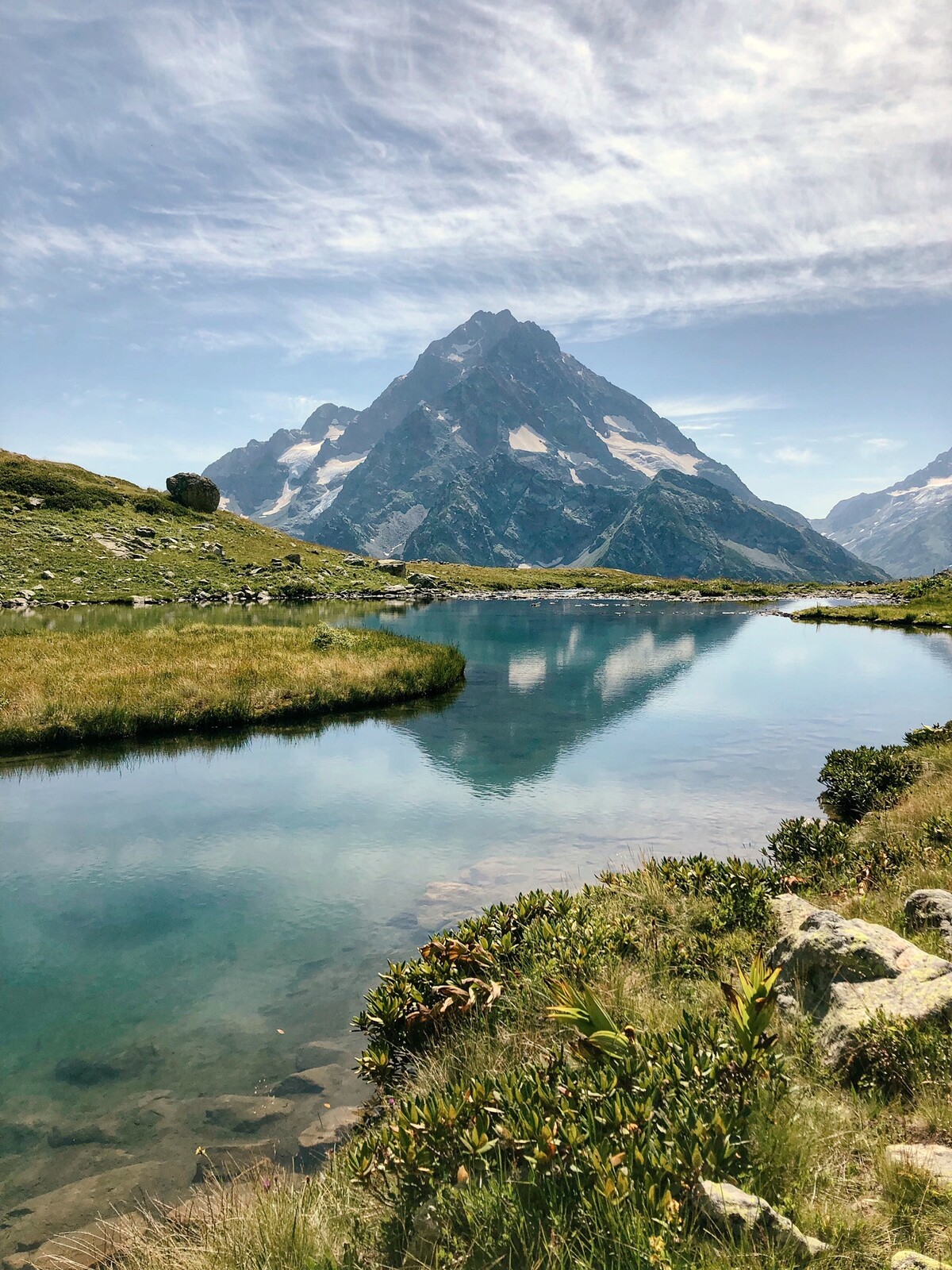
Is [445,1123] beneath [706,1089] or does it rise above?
beneath

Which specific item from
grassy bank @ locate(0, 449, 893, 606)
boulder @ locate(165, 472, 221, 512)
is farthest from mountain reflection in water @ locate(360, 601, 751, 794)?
boulder @ locate(165, 472, 221, 512)

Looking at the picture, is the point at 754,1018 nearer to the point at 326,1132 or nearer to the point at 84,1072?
the point at 326,1132

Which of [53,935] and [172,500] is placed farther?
[172,500]

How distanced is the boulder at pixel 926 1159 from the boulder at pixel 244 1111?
7227mm

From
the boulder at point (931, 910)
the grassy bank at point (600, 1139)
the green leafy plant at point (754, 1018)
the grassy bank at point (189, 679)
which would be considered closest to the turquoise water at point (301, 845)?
the grassy bank at point (189, 679)

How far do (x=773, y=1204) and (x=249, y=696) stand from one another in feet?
95.9

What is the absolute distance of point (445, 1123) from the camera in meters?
5.62

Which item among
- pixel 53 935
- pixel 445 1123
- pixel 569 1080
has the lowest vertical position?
pixel 53 935

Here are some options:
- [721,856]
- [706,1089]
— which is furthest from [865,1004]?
[721,856]

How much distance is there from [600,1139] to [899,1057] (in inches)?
121

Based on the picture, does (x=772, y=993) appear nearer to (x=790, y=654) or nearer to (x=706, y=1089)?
(x=706, y=1089)

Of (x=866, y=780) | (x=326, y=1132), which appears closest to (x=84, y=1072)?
(x=326, y=1132)

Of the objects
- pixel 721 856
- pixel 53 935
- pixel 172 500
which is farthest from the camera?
pixel 172 500

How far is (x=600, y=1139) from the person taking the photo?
5.02m
